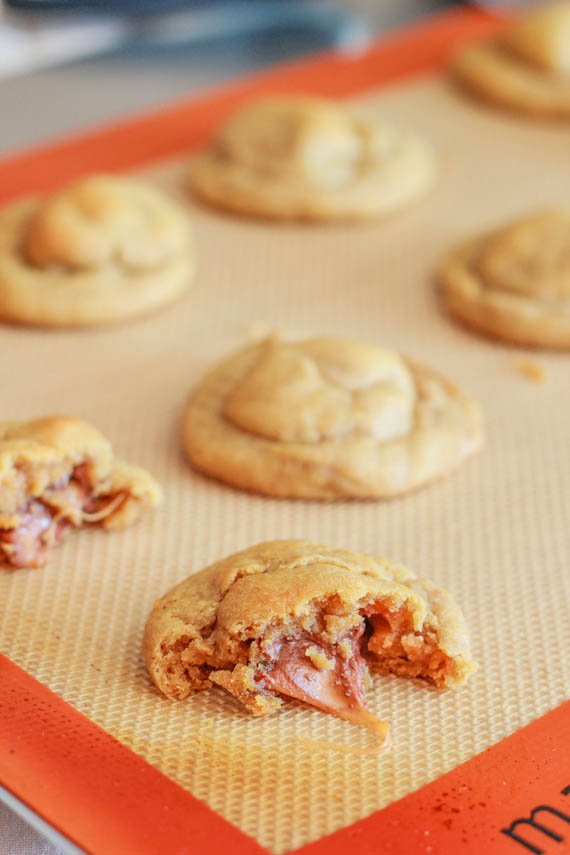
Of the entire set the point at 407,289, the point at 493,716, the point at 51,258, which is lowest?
the point at 493,716

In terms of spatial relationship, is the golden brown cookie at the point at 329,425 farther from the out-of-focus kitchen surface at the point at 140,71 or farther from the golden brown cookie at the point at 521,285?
the out-of-focus kitchen surface at the point at 140,71

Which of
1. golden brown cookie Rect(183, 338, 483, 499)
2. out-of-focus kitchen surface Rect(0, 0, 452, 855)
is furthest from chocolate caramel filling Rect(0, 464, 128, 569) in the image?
out-of-focus kitchen surface Rect(0, 0, 452, 855)

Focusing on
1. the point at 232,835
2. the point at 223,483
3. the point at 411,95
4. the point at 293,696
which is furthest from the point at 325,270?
the point at 232,835

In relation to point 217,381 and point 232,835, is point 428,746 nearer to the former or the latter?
point 232,835

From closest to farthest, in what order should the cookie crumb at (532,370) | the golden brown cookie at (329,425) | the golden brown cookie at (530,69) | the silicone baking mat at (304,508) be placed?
the silicone baking mat at (304,508), the golden brown cookie at (329,425), the cookie crumb at (532,370), the golden brown cookie at (530,69)

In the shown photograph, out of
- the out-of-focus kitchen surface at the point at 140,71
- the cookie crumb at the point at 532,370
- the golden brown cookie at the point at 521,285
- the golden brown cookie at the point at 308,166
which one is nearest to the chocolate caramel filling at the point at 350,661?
the cookie crumb at the point at 532,370

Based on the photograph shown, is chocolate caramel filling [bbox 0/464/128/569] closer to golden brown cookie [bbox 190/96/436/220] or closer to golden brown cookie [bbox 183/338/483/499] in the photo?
golden brown cookie [bbox 183/338/483/499]

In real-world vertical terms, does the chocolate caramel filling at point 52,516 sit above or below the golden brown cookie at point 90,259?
below
